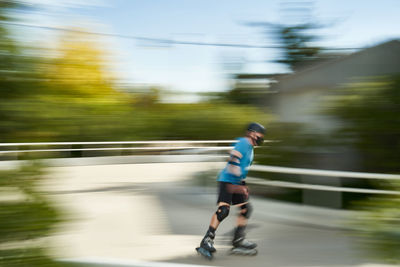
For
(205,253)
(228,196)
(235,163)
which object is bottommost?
(205,253)

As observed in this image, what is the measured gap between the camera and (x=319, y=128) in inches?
287

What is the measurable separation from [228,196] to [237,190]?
0.13 m

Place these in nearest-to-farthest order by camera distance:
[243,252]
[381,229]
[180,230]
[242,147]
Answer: [381,229], [242,147], [243,252], [180,230]

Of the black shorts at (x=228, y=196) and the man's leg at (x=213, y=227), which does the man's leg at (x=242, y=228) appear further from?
the man's leg at (x=213, y=227)

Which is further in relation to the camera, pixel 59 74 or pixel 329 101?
pixel 329 101

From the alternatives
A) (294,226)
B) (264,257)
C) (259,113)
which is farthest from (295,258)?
(259,113)

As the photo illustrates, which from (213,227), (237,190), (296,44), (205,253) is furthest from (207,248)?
(296,44)

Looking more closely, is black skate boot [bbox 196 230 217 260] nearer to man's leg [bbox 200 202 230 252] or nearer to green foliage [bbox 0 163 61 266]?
man's leg [bbox 200 202 230 252]

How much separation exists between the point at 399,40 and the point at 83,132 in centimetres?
1597

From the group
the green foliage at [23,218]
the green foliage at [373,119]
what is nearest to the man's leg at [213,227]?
the green foliage at [23,218]

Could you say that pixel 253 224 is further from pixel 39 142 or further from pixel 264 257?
pixel 39 142

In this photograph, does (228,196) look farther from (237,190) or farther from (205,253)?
(205,253)

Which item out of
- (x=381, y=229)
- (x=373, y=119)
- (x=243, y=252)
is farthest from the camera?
(x=373, y=119)

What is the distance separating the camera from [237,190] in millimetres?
4852
